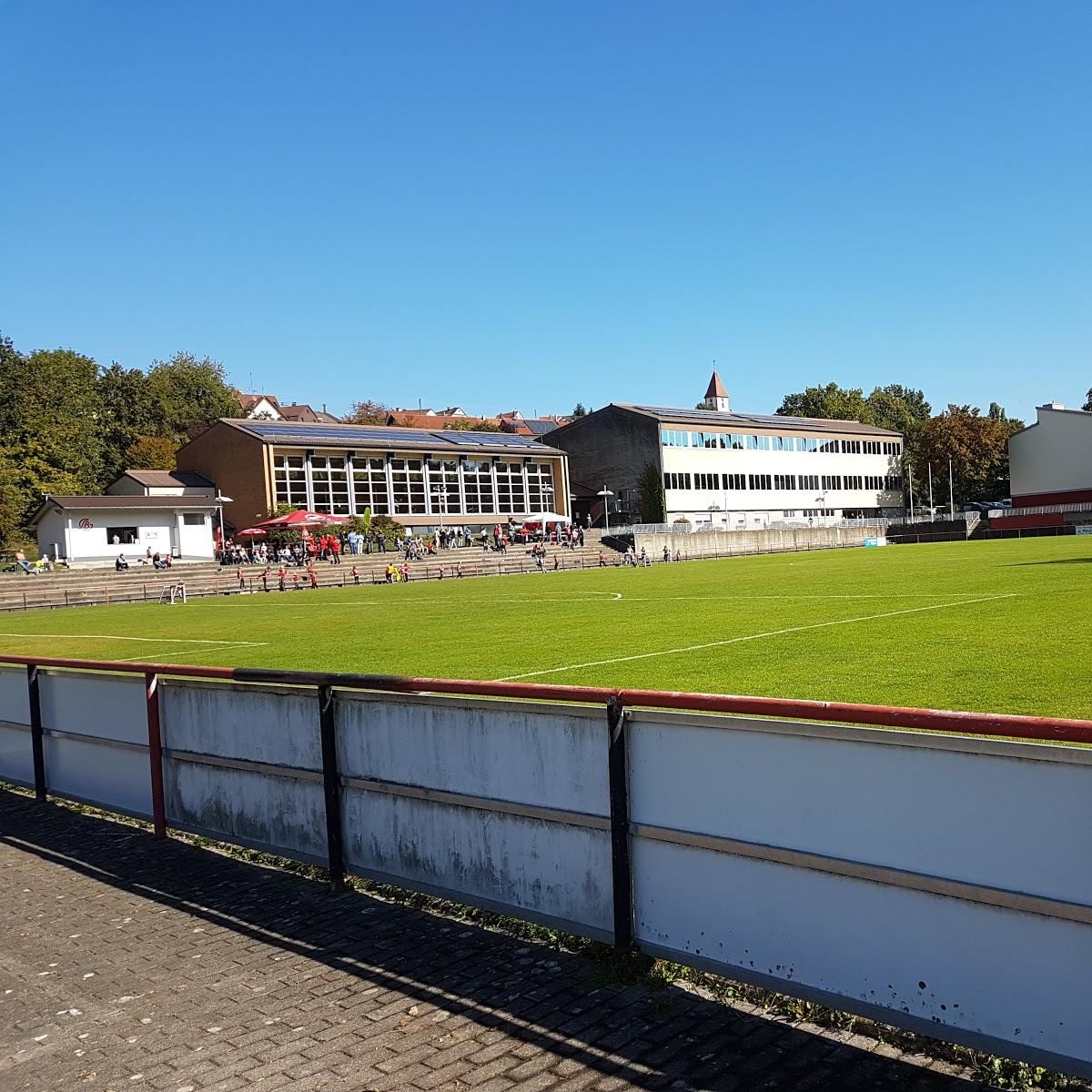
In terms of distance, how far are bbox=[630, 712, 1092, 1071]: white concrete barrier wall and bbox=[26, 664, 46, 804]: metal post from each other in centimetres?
651

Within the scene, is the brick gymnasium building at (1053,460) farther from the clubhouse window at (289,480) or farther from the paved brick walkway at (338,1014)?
the paved brick walkway at (338,1014)

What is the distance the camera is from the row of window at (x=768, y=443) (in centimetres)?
8738

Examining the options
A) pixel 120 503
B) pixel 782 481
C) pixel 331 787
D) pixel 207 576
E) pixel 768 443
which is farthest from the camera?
pixel 782 481

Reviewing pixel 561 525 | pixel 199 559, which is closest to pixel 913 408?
pixel 561 525

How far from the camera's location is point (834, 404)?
128m

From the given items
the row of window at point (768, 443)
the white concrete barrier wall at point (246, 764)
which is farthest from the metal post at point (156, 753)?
the row of window at point (768, 443)

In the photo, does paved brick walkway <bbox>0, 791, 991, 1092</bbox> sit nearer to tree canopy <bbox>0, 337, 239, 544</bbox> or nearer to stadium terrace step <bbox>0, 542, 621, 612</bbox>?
stadium terrace step <bbox>0, 542, 621, 612</bbox>

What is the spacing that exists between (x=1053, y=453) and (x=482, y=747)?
92.9 m

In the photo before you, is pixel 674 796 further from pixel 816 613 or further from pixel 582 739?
pixel 816 613

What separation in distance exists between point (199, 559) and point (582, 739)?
57.7 m

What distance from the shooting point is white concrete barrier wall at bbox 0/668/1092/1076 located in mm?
3609

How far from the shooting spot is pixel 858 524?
8600cm

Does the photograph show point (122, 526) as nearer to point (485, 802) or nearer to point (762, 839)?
point (485, 802)

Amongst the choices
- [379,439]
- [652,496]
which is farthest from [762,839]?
[652,496]
